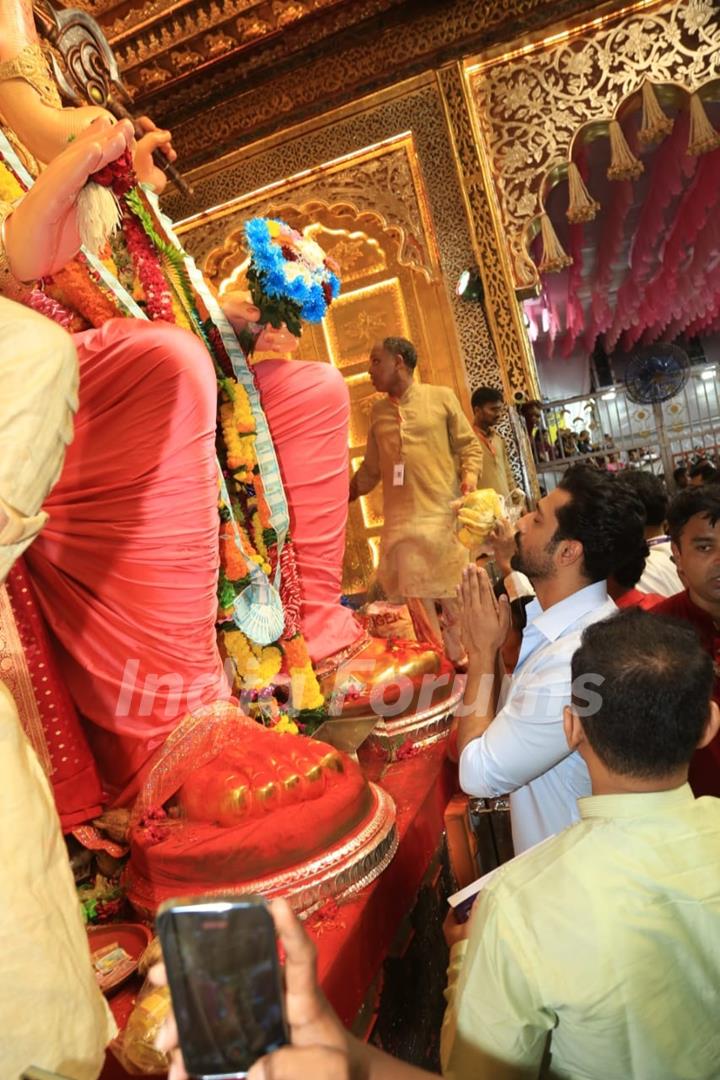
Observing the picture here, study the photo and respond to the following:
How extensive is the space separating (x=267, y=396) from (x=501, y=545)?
0.82 metres

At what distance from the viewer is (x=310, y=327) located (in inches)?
200

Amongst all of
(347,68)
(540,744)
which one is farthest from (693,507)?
(347,68)

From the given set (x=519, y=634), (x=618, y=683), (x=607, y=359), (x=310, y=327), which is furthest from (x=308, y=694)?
(x=607, y=359)

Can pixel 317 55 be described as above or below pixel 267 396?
above

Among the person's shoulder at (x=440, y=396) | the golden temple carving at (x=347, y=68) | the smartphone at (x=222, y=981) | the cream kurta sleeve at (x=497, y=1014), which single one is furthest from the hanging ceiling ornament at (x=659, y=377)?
the smartphone at (x=222, y=981)

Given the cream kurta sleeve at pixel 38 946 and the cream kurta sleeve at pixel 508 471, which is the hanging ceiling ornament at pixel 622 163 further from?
the cream kurta sleeve at pixel 38 946

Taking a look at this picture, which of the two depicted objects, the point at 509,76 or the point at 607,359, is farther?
the point at 607,359

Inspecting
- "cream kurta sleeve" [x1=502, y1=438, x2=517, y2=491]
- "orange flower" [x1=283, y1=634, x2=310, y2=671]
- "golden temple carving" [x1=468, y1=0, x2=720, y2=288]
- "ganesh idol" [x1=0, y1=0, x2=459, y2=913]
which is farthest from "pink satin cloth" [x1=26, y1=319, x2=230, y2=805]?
"golden temple carving" [x1=468, y1=0, x2=720, y2=288]

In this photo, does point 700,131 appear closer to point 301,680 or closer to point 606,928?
point 301,680

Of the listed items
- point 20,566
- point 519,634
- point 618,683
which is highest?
point 20,566

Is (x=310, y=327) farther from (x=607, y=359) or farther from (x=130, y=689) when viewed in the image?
(x=607, y=359)

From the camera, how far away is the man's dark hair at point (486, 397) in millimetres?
4391

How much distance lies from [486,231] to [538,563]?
3.27 m

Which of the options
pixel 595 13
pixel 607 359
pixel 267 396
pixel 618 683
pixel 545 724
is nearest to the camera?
pixel 618 683
